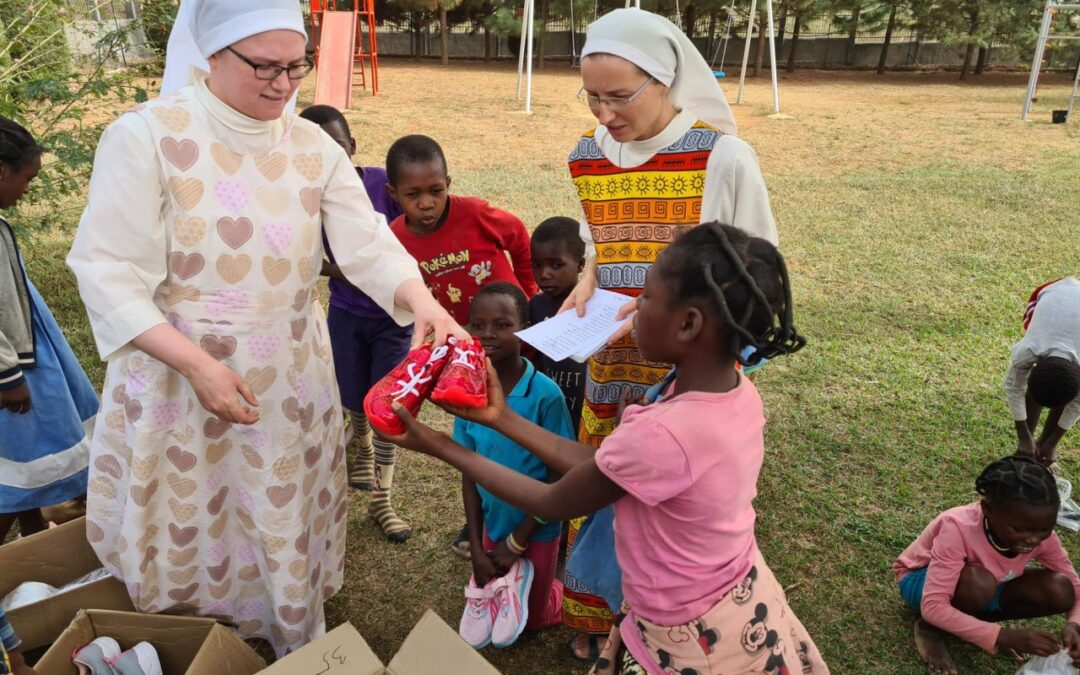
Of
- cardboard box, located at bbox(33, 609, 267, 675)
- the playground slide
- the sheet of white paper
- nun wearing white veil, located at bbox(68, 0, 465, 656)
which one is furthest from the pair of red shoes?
the playground slide

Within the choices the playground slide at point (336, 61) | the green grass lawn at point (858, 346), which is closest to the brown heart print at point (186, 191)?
the green grass lawn at point (858, 346)

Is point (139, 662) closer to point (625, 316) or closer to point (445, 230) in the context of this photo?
point (625, 316)

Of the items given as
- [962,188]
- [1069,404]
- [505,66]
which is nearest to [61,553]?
[1069,404]

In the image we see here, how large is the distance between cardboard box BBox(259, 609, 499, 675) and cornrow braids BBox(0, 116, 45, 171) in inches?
83.4

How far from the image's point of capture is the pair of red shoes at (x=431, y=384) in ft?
5.54

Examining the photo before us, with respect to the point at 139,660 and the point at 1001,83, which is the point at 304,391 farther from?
the point at 1001,83

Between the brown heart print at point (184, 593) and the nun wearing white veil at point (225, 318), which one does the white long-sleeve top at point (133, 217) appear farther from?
the brown heart print at point (184, 593)

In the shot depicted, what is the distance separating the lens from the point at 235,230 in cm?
202

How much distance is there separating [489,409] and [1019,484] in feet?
6.34

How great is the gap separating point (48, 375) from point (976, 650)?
3.66 meters

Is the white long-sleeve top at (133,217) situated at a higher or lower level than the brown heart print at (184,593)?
higher

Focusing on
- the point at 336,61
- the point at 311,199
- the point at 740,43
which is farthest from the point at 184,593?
the point at 740,43

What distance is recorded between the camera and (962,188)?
30.6 ft

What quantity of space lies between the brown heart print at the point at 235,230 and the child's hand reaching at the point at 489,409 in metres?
0.77
